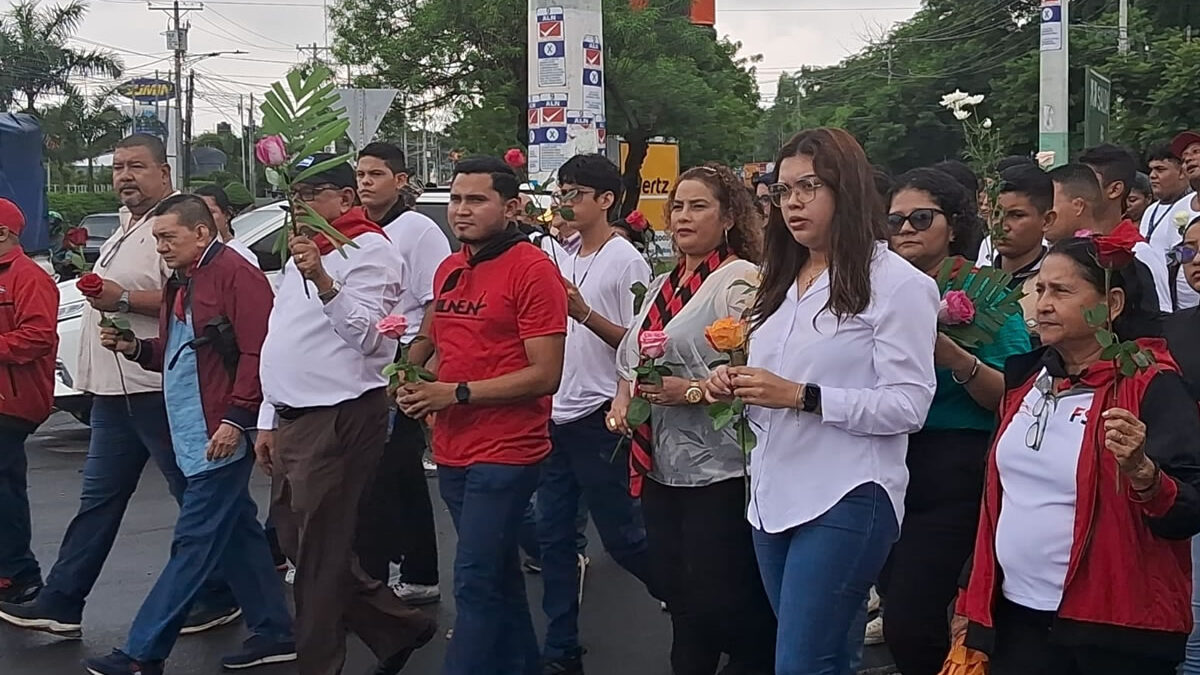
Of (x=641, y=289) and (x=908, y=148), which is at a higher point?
(x=908, y=148)

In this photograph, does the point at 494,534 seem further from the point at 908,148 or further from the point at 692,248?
the point at 908,148

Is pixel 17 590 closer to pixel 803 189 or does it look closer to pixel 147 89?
pixel 803 189

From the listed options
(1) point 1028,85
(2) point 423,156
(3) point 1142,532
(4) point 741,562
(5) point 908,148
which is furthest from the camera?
(2) point 423,156

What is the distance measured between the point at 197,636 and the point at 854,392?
372cm

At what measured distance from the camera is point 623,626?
20.1 ft

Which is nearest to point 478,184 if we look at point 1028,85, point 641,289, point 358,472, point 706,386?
point 641,289

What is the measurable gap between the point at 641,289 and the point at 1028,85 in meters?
31.3

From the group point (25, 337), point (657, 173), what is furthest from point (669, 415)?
point (657, 173)

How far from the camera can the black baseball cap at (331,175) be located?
4.71 meters

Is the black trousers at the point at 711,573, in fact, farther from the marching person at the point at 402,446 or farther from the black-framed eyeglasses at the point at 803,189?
the marching person at the point at 402,446

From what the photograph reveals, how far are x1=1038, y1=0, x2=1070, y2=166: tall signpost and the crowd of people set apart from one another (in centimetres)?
914

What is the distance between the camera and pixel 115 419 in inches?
224

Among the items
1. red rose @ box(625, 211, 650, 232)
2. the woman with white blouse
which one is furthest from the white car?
the woman with white blouse

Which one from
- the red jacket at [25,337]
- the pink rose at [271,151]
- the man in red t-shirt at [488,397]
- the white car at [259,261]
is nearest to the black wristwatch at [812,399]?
the man in red t-shirt at [488,397]
